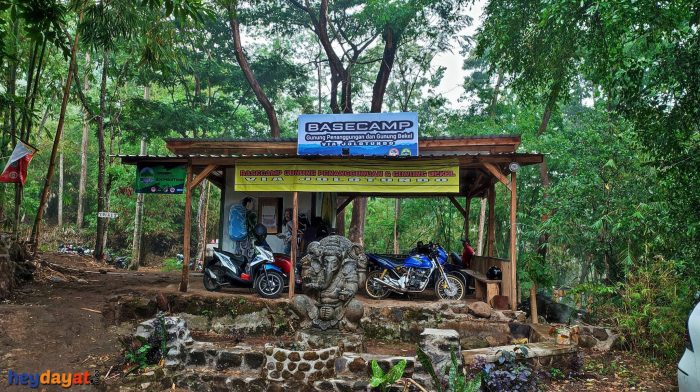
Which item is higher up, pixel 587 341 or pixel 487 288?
pixel 487 288

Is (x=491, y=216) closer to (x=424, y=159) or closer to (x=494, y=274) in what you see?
(x=494, y=274)

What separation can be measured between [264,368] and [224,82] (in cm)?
1438

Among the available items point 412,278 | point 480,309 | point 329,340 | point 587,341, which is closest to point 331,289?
point 329,340

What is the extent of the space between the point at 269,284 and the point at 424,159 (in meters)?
3.37

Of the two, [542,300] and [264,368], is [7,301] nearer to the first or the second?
[264,368]

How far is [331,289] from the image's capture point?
5.95 metres

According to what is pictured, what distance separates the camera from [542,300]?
1148 cm

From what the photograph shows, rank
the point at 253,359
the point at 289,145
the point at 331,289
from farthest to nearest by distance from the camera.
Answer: the point at 289,145, the point at 331,289, the point at 253,359

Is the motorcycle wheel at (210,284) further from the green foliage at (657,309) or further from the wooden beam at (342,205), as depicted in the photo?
the green foliage at (657,309)

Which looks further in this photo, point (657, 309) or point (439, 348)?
point (657, 309)

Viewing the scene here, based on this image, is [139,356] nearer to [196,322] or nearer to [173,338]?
[173,338]

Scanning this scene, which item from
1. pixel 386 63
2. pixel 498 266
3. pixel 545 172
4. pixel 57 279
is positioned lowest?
pixel 57 279

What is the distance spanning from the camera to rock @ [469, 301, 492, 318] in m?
7.50

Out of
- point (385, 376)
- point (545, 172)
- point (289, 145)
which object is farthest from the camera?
point (545, 172)
